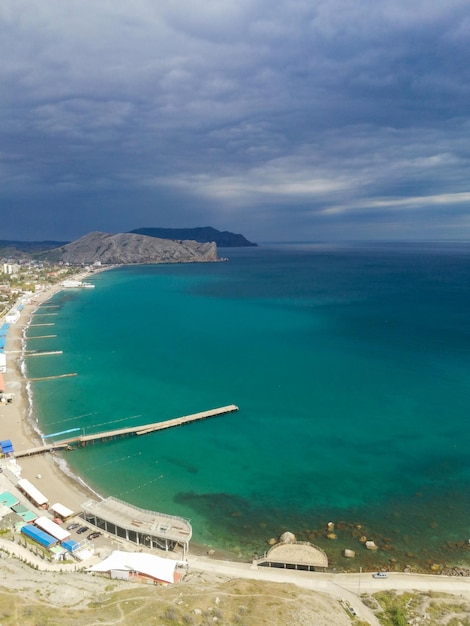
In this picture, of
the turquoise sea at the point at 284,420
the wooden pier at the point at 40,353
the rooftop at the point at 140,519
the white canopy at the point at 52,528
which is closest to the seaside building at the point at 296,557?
the turquoise sea at the point at 284,420

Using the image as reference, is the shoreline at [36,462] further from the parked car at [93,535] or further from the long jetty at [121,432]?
the parked car at [93,535]

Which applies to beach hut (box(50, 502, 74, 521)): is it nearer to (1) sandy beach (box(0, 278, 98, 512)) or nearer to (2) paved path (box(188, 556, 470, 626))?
(1) sandy beach (box(0, 278, 98, 512))

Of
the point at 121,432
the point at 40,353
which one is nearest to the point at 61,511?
the point at 121,432

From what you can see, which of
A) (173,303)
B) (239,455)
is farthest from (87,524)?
(173,303)

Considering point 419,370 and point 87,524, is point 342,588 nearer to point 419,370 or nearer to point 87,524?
point 87,524

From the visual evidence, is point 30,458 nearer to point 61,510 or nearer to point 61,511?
point 61,510

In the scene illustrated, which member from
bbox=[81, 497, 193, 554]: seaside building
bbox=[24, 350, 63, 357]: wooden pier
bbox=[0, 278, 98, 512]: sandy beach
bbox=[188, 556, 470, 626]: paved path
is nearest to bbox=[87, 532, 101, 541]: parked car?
bbox=[81, 497, 193, 554]: seaside building
